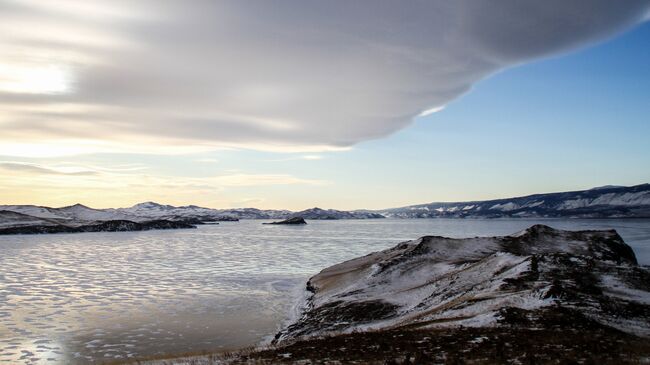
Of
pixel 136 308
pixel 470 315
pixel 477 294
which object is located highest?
pixel 477 294

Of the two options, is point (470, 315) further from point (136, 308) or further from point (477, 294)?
point (136, 308)

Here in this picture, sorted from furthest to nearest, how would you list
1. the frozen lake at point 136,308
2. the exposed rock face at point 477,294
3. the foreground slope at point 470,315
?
the frozen lake at point 136,308 < the exposed rock face at point 477,294 < the foreground slope at point 470,315

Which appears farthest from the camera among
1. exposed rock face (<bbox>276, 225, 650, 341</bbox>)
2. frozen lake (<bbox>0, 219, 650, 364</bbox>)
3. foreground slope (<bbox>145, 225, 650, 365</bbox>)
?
frozen lake (<bbox>0, 219, 650, 364</bbox>)

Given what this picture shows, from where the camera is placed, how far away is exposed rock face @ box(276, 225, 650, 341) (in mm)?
26266

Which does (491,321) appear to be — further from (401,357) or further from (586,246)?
(586,246)

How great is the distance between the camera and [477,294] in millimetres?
34031

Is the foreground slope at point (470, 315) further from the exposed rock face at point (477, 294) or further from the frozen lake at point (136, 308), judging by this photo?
the frozen lake at point (136, 308)

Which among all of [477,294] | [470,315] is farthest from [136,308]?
[477,294]

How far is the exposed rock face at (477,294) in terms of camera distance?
26.3 meters

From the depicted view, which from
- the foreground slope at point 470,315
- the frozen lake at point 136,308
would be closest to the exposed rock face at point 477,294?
the foreground slope at point 470,315

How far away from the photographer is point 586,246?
6775 centimetres

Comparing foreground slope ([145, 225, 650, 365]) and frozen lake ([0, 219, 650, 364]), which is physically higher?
foreground slope ([145, 225, 650, 365])

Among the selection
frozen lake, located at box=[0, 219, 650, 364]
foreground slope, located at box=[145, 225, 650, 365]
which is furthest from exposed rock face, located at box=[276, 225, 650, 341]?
frozen lake, located at box=[0, 219, 650, 364]

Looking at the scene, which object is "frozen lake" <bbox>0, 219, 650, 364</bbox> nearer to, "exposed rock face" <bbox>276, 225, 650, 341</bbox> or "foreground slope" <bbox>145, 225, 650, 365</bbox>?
"exposed rock face" <bbox>276, 225, 650, 341</bbox>
